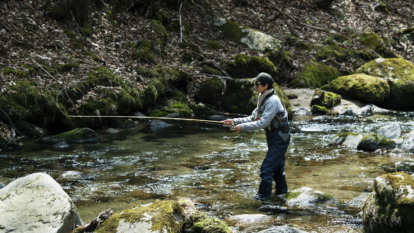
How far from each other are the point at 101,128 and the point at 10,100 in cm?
256

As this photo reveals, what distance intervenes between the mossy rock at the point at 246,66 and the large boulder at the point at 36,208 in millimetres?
11903

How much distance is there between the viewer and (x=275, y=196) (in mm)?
5059

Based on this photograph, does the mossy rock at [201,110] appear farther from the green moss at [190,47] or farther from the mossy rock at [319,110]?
the mossy rock at [319,110]

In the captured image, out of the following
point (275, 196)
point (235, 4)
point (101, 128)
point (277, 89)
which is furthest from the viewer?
point (235, 4)

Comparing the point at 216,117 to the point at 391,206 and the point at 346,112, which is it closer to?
the point at 346,112

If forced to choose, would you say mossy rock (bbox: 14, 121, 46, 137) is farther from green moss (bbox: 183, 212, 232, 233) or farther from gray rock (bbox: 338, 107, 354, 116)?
gray rock (bbox: 338, 107, 354, 116)

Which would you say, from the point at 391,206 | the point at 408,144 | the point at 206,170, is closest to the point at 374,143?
the point at 408,144

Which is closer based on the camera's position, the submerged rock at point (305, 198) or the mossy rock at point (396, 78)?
the submerged rock at point (305, 198)

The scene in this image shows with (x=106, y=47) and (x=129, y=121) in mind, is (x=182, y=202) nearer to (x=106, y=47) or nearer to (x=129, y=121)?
(x=129, y=121)

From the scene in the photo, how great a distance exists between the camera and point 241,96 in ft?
42.6

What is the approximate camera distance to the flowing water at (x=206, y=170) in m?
4.64

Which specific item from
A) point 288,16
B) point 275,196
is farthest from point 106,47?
point 288,16

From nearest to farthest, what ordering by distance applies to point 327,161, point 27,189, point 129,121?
point 27,189 → point 327,161 → point 129,121

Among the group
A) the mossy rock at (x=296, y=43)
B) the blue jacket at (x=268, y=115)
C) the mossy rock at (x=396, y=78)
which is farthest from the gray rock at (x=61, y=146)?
the mossy rock at (x=296, y=43)
